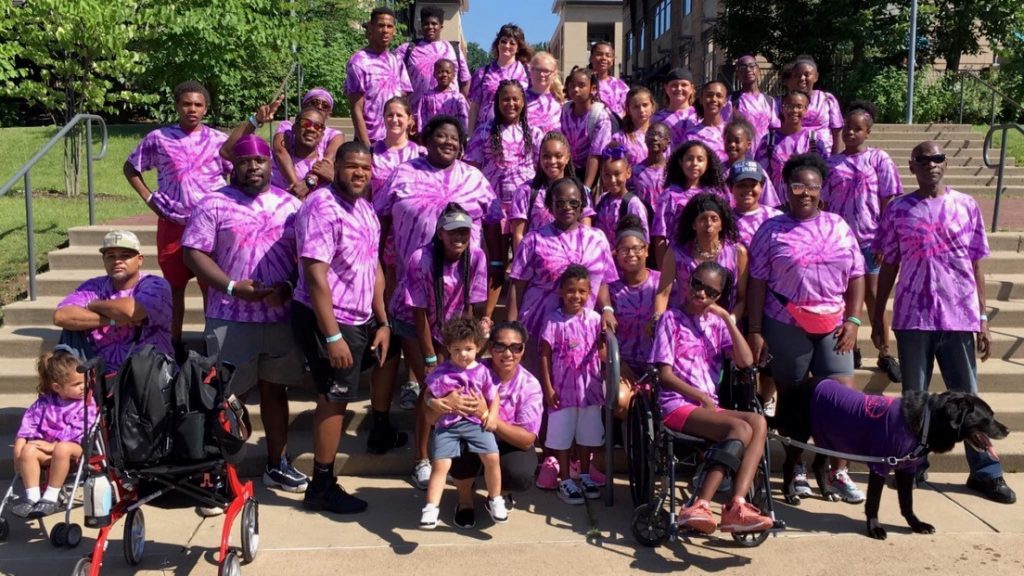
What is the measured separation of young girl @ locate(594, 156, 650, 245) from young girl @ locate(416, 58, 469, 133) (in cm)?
193

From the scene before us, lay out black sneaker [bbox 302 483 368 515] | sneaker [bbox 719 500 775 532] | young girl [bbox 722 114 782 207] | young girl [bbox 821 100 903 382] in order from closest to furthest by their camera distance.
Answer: sneaker [bbox 719 500 775 532] → black sneaker [bbox 302 483 368 515] → young girl [bbox 722 114 782 207] → young girl [bbox 821 100 903 382]

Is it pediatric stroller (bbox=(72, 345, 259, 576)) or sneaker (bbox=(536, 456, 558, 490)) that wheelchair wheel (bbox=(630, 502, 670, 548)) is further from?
pediatric stroller (bbox=(72, 345, 259, 576))

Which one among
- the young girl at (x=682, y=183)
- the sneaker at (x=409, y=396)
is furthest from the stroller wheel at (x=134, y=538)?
the young girl at (x=682, y=183)

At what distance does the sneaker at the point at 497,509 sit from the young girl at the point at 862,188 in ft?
9.06

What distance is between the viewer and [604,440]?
5.00m

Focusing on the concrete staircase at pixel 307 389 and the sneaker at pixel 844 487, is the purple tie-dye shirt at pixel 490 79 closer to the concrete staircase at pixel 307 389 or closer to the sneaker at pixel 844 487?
the concrete staircase at pixel 307 389

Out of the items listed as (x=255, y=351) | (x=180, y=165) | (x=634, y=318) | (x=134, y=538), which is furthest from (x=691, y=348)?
(x=180, y=165)

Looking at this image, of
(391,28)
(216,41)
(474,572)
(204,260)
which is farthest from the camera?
(216,41)

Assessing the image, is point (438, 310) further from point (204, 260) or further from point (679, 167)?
point (679, 167)

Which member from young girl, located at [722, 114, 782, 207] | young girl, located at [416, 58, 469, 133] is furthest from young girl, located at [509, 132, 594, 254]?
young girl, located at [416, 58, 469, 133]

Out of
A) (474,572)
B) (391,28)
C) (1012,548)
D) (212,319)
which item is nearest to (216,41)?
(391,28)

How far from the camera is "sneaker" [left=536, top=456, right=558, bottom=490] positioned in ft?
16.6

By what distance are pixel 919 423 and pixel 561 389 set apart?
1814mm

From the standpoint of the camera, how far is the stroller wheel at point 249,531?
3990 millimetres
